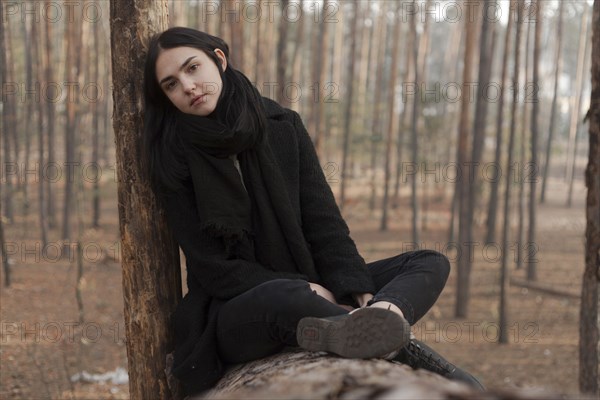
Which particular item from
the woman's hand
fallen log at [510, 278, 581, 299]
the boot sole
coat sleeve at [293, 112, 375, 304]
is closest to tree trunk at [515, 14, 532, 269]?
fallen log at [510, 278, 581, 299]

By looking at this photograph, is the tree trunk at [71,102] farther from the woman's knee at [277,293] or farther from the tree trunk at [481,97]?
the woman's knee at [277,293]

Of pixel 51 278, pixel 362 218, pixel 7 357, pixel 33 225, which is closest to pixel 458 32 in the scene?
pixel 362 218

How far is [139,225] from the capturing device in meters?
2.93

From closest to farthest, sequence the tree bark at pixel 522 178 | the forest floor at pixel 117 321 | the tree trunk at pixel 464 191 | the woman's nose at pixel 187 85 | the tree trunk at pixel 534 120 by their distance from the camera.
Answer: the woman's nose at pixel 187 85 → the forest floor at pixel 117 321 → the tree trunk at pixel 464 191 → the tree trunk at pixel 534 120 → the tree bark at pixel 522 178

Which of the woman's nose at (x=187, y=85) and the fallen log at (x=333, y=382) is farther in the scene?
the woman's nose at (x=187, y=85)

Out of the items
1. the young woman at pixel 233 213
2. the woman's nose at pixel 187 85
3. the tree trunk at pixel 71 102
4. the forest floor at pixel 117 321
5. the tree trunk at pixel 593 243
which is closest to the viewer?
the young woman at pixel 233 213

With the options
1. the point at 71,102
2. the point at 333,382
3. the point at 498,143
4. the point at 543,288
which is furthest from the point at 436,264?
the point at 543,288

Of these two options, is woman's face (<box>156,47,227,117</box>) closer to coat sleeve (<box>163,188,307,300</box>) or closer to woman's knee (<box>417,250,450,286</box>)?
coat sleeve (<box>163,188,307,300</box>)

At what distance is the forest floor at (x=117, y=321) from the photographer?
24.4ft

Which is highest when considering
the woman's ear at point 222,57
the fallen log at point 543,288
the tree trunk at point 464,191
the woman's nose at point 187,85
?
the woman's ear at point 222,57

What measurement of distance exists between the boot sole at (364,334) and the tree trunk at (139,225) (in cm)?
109

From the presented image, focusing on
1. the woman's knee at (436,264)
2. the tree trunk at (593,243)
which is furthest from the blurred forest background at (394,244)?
the woman's knee at (436,264)

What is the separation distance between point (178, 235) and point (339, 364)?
3.57ft

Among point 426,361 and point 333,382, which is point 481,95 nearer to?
point 426,361
